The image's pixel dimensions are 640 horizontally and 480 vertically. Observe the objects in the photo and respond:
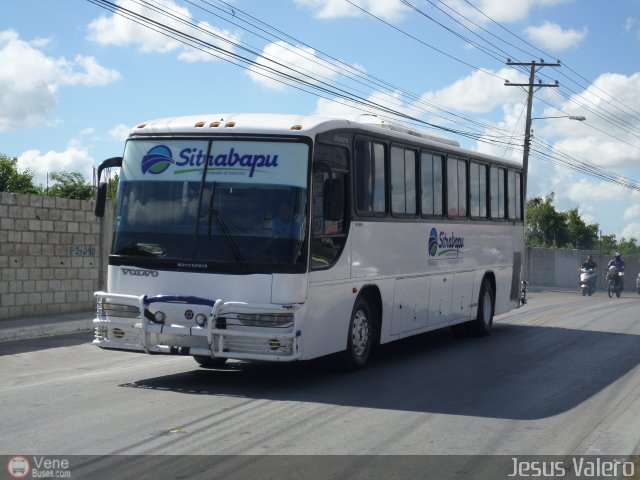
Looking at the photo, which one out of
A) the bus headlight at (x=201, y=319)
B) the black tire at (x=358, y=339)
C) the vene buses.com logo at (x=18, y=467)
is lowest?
the vene buses.com logo at (x=18, y=467)

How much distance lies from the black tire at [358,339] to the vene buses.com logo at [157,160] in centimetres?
309

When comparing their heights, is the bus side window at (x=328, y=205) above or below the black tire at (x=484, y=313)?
above

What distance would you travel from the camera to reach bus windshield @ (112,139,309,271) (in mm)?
10539

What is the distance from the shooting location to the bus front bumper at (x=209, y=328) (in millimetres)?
10336

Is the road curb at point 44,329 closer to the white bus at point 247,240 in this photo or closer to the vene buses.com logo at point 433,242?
the white bus at point 247,240

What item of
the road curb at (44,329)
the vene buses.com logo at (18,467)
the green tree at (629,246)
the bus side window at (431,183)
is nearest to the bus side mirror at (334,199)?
the bus side window at (431,183)

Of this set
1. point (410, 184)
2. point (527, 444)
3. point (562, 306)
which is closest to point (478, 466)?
point (527, 444)

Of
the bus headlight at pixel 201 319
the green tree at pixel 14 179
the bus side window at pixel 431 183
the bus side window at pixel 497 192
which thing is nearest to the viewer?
the bus headlight at pixel 201 319

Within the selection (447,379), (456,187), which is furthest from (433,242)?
(447,379)

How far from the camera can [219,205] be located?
10.7 m

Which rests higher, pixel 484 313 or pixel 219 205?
pixel 219 205

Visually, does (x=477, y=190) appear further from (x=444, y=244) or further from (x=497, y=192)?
(x=444, y=244)

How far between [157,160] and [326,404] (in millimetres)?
3663

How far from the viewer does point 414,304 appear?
14289mm
